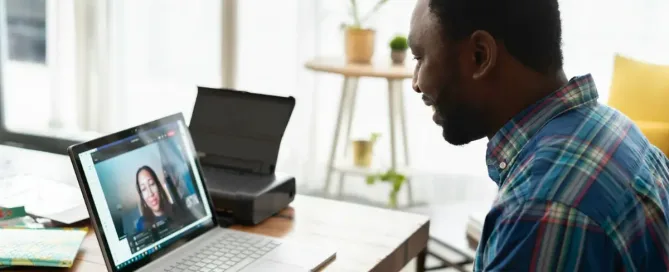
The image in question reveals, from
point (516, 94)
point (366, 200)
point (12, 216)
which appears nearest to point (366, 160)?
point (366, 200)

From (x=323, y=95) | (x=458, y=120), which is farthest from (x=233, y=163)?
(x=323, y=95)

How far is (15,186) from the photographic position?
1617 mm

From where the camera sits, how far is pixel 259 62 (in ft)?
12.5

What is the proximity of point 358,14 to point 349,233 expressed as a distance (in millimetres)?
2217

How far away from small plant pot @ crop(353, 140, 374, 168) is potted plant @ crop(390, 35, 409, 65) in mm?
409

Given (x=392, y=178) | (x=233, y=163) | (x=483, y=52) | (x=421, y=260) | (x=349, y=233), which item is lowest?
(x=392, y=178)

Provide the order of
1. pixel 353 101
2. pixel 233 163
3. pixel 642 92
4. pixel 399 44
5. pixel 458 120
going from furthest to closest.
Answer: pixel 353 101, pixel 399 44, pixel 642 92, pixel 233 163, pixel 458 120

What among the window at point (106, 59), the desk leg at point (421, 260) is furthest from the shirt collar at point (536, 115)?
the window at point (106, 59)

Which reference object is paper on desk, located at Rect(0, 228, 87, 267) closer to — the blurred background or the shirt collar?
the shirt collar

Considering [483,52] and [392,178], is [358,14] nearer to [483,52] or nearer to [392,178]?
[392,178]

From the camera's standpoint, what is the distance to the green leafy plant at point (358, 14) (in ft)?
10.7

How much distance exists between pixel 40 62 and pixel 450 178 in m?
2.42

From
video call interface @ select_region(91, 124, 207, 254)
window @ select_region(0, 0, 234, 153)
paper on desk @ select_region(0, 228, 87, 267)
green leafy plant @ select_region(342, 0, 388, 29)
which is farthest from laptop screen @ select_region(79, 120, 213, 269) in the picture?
window @ select_region(0, 0, 234, 153)

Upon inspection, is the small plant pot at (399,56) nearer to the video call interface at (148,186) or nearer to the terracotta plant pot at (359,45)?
the terracotta plant pot at (359,45)
